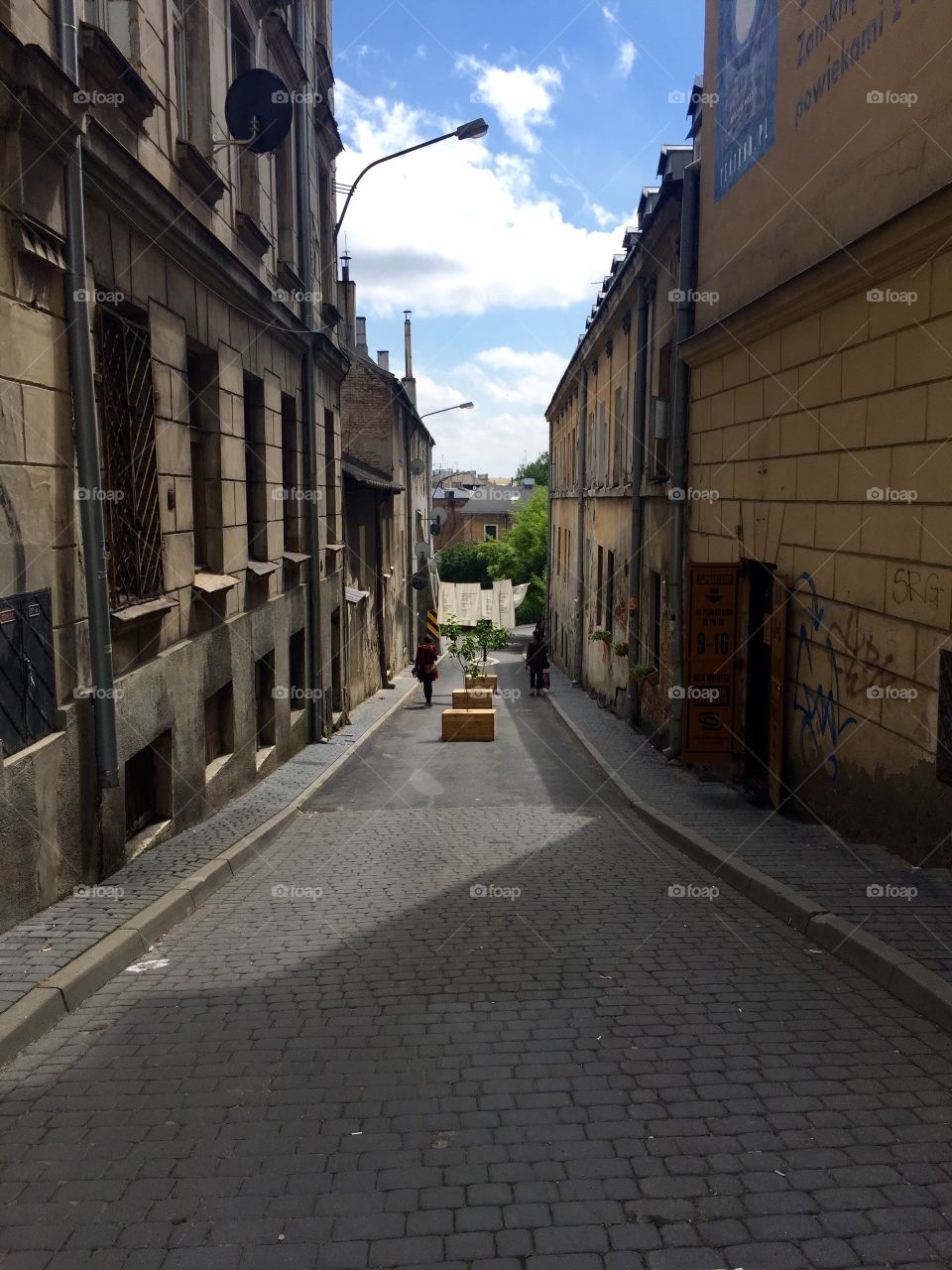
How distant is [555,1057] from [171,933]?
3.19 metres

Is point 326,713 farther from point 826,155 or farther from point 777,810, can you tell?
point 826,155

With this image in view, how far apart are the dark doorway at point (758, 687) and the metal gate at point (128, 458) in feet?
19.7

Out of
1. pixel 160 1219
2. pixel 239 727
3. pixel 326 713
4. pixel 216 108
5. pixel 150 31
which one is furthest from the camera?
pixel 326 713

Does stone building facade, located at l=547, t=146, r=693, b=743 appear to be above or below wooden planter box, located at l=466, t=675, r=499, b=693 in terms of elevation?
above

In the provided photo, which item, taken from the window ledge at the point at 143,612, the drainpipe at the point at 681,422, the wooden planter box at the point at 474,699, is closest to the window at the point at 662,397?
the drainpipe at the point at 681,422

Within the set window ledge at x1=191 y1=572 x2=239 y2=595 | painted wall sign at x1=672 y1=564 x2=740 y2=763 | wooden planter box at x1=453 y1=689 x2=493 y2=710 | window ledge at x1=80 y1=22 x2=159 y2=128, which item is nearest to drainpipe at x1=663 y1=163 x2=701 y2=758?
painted wall sign at x1=672 y1=564 x2=740 y2=763

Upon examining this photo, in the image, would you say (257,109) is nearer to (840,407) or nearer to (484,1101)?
(840,407)

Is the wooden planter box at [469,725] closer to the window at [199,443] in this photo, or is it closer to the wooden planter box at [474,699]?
the wooden planter box at [474,699]

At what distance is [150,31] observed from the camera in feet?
27.9

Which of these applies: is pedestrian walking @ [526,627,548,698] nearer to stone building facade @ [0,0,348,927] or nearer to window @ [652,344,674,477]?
stone building facade @ [0,0,348,927]

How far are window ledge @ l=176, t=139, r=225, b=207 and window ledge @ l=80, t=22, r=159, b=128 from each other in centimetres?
91

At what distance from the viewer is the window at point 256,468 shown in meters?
12.8

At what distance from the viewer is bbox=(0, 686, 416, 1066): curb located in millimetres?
4766

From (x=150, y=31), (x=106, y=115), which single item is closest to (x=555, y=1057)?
(x=106, y=115)
